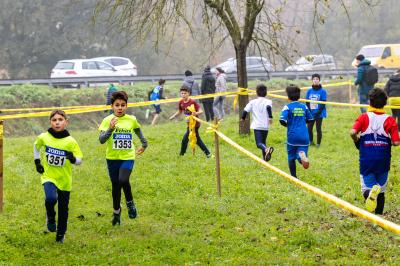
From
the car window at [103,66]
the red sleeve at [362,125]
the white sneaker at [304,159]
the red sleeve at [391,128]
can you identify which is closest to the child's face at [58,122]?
the red sleeve at [362,125]

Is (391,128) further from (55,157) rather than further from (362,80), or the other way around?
(362,80)

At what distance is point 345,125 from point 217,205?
34.6 ft

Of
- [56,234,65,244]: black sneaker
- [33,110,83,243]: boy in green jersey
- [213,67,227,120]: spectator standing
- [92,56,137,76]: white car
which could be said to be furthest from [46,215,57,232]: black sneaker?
[92,56,137,76]: white car

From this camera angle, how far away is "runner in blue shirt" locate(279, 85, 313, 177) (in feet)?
35.6

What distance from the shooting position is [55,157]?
27.5 feet

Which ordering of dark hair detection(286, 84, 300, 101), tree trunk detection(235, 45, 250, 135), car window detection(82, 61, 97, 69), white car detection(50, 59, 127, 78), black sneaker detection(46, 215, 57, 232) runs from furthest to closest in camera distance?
car window detection(82, 61, 97, 69), white car detection(50, 59, 127, 78), tree trunk detection(235, 45, 250, 135), dark hair detection(286, 84, 300, 101), black sneaker detection(46, 215, 57, 232)

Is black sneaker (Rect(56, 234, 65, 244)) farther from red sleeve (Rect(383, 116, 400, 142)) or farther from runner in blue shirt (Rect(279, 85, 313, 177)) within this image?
red sleeve (Rect(383, 116, 400, 142))

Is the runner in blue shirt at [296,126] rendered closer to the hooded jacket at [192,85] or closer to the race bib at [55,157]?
the race bib at [55,157]

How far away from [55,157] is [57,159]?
1.4 inches

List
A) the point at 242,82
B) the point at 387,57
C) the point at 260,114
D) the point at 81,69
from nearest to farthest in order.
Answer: the point at 260,114 < the point at 242,82 < the point at 81,69 < the point at 387,57

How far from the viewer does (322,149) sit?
635 inches

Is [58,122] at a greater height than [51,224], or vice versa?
[58,122]

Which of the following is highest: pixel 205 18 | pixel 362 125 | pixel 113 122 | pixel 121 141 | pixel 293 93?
pixel 205 18

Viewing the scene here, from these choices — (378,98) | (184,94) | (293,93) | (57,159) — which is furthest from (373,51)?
(57,159)
